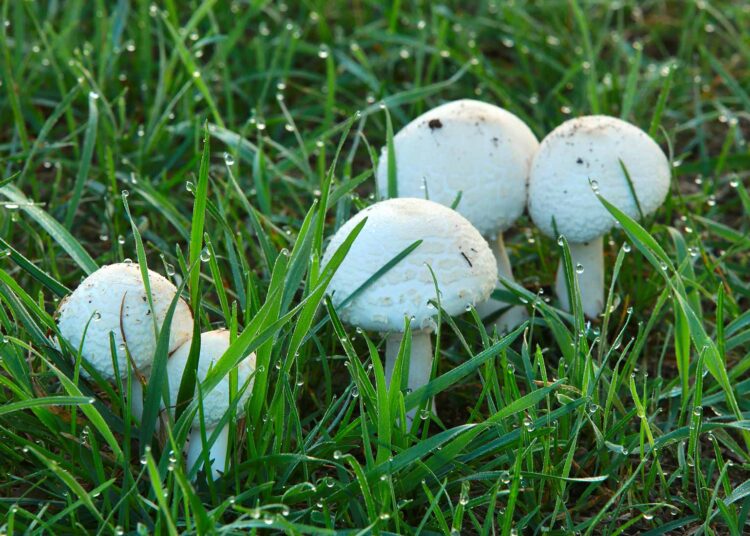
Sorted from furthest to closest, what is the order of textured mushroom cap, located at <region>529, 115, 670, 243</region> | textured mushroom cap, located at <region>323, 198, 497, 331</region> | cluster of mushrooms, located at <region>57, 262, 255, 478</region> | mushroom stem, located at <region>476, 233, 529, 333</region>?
mushroom stem, located at <region>476, 233, 529, 333</region>
textured mushroom cap, located at <region>529, 115, 670, 243</region>
textured mushroom cap, located at <region>323, 198, 497, 331</region>
cluster of mushrooms, located at <region>57, 262, 255, 478</region>

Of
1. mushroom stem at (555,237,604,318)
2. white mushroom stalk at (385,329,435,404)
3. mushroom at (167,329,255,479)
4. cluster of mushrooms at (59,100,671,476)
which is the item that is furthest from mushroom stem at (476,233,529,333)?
mushroom at (167,329,255,479)

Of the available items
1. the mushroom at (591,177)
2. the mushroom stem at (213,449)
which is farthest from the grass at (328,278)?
the mushroom at (591,177)

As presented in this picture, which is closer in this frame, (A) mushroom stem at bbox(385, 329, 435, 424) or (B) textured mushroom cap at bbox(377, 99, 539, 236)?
(A) mushroom stem at bbox(385, 329, 435, 424)

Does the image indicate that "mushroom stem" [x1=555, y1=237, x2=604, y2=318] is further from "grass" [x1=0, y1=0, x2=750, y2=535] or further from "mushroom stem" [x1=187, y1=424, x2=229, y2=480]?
"mushroom stem" [x1=187, y1=424, x2=229, y2=480]

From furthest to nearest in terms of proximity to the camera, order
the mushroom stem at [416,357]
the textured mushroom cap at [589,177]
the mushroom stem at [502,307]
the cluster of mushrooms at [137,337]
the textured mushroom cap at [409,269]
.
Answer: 1. the mushroom stem at [502,307]
2. the textured mushroom cap at [589,177]
3. the mushroom stem at [416,357]
4. the textured mushroom cap at [409,269]
5. the cluster of mushrooms at [137,337]

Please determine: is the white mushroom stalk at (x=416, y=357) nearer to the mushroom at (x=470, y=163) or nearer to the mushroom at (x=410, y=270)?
the mushroom at (x=410, y=270)

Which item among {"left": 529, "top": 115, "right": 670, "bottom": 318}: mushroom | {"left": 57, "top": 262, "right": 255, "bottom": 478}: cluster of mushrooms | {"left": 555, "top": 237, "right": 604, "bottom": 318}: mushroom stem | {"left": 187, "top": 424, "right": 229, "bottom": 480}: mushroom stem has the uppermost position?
{"left": 529, "top": 115, "right": 670, "bottom": 318}: mushroom

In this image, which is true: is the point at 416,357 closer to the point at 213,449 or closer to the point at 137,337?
the point at 213,449
